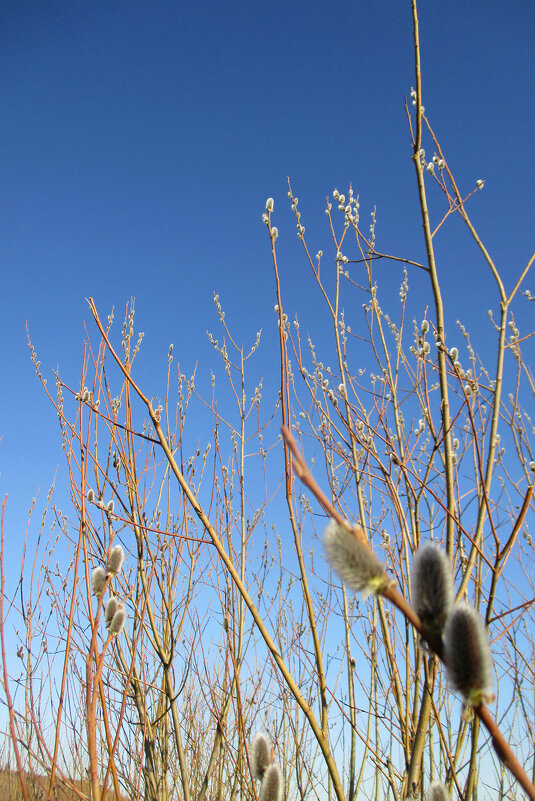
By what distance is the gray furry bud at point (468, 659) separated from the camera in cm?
56

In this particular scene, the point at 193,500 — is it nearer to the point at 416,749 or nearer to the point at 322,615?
the point at 416,749

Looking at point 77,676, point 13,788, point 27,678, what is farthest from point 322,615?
A: point 13,788

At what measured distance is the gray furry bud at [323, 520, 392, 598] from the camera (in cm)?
61

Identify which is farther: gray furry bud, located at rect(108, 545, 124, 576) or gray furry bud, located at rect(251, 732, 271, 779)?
gray furry bud, located at rect(108, 545, 124, 576)

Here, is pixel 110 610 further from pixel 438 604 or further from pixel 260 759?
pixel 438 604

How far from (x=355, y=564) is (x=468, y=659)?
143 millimetres

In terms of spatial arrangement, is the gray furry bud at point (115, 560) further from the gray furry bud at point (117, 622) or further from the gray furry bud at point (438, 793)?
the gray furry bud at point (438, 793)

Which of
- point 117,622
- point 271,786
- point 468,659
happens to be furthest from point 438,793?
point 117,622

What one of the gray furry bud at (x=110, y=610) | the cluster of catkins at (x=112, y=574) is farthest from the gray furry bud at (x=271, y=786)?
the gray furry bud at (x=110, y=610)

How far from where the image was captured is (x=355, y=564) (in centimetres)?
61

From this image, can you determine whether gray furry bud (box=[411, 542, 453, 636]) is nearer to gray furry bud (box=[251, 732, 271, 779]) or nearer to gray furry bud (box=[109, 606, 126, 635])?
gray furry bud (box=[251, 732, 271, 779])

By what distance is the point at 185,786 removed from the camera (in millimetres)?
2266

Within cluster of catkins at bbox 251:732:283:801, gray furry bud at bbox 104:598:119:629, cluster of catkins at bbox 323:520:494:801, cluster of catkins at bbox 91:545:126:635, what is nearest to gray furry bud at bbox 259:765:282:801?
cluster of catkins at bbox 251:732:283:801

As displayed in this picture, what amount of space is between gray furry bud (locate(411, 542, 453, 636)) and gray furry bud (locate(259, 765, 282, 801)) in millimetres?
889
